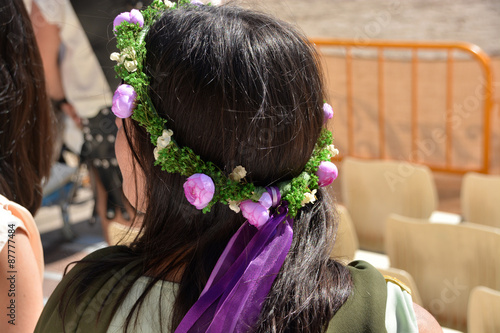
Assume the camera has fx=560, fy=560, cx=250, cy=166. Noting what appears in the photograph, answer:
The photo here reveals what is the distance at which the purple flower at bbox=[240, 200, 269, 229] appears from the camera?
3.15 feet

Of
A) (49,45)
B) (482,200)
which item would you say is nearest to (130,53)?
(49,45)

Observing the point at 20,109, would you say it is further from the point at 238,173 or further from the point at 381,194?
the point at 381,194

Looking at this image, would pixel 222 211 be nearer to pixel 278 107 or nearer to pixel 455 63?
pixel 278 107

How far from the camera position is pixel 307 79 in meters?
0.98

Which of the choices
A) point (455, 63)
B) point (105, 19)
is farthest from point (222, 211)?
point (455, 63)

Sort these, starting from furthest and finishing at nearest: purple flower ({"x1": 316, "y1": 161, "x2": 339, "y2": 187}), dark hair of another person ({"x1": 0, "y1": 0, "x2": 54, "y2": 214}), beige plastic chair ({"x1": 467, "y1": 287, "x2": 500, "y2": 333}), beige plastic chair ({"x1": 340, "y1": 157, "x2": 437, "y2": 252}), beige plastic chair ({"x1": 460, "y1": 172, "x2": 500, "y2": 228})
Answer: beige plastic chair ({"x1": 340, "y1": 157, "x2": 437, "y2": 252}) < beige plastic chair ({"x1": 460, "y1": 172, "x2": 500, "y2": 228}) < beige plastic chair ({"x1": 467, "y1": 287, "x2": 500, "y2": 333}) < dark hair of another person ({"x1": 0, "y1": 0, "x2": 54, "y2": 214}) < purple flower ({"x1": 316, "y1": 161, "x2": 339, "y2": 187})

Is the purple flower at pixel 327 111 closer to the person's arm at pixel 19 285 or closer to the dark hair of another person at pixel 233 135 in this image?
the dark hair of another person at pixel 233 135

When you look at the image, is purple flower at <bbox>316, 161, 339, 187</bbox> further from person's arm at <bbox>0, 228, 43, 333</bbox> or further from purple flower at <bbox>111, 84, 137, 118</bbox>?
person's arm at <bbox>0, 228, 43, 333</bbox>

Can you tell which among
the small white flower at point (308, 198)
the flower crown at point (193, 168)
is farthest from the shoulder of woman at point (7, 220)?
the small white flower at point (308, 198)

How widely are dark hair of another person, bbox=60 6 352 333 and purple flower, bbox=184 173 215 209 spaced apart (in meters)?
0.05

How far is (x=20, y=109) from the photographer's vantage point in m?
1.53

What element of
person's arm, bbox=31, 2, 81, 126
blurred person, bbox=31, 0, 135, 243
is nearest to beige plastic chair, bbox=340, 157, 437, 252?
blurred person, bbox=31, 0, 135, 243

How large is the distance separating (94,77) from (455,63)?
11.3ft

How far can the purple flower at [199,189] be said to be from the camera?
0.93 meters
